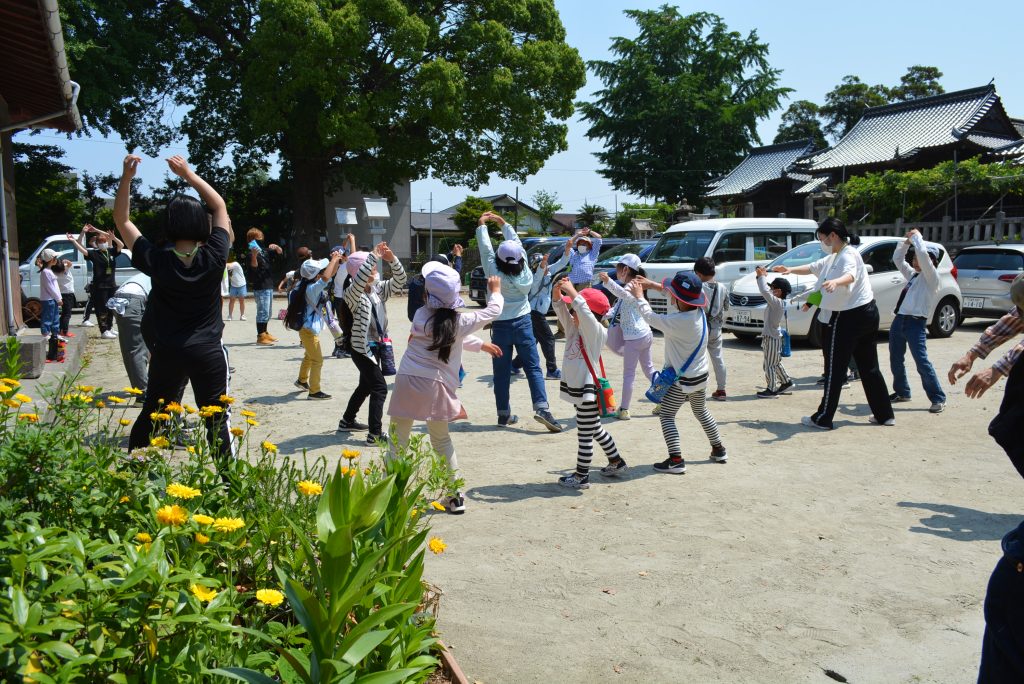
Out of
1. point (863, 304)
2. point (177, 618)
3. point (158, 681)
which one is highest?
point (863, 304)

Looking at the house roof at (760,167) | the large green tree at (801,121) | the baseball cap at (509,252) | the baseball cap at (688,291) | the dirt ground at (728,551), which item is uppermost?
the large green tree at (801,121)

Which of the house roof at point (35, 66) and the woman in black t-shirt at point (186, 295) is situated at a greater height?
the house roof at point (35, 66)

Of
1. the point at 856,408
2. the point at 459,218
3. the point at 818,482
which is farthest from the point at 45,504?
the point at 459,218

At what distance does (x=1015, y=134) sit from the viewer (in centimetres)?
3097

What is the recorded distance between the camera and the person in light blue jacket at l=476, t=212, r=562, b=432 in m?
8.31

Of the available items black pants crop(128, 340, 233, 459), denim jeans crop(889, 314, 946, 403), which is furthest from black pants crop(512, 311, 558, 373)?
black pants crop(128, 340, 233, 459)

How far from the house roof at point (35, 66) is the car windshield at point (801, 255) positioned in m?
11.2

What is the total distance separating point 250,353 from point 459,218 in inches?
1329

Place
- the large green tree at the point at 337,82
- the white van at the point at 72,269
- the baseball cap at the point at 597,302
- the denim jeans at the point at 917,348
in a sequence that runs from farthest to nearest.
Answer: the large green tree at the point at 337,82, the white van at the point at 72,269, the denim jeans at the point at 917,348, the baseball cap at the point at 597,302

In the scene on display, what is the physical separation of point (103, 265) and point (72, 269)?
5454 mm

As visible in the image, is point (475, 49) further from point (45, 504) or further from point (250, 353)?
point (45, 504)

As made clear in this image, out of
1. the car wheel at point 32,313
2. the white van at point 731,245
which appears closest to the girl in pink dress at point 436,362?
the white van at point 731,245

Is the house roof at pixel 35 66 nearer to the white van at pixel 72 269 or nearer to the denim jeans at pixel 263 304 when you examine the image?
the denim jeans at pixel 263 304

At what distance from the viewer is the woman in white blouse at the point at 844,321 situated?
7.95 m
